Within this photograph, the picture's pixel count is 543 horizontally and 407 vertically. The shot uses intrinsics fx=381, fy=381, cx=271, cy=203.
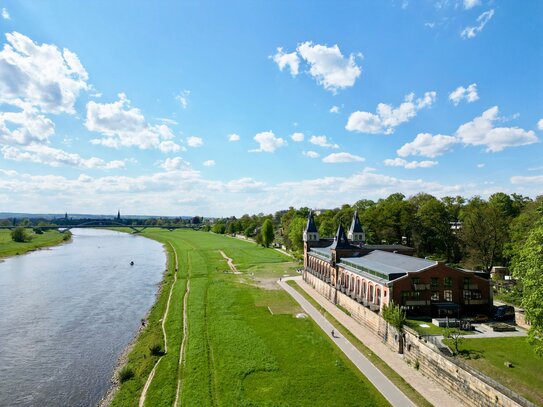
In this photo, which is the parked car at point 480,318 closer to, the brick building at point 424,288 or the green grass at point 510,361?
the brick building at point 424,288

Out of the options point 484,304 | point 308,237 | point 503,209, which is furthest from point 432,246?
point 484,304

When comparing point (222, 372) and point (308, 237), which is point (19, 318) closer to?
point (222, 372)

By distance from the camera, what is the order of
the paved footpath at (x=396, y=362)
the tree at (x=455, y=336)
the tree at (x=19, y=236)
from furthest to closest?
1. the tree at (x=19, y=236)
2. the tree at (x=455, y=336)
3. the paved footpath at (x=396, y=362)

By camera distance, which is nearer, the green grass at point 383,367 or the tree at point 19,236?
the green grass at point 383,367

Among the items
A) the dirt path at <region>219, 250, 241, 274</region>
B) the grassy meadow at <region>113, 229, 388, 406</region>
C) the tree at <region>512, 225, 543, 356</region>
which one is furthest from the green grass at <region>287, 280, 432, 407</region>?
the dirt path at <region>219, 250, 241, 274</region>

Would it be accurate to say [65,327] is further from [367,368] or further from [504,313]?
[504,313]

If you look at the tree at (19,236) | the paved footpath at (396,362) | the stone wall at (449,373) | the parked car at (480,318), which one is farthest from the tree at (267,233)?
the parked car at (480,318)

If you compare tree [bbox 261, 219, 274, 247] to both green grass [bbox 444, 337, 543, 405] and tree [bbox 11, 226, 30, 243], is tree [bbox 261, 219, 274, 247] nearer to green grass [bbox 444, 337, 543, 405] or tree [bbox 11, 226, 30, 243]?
tree [bbox 11, 226, 30, 243]
